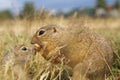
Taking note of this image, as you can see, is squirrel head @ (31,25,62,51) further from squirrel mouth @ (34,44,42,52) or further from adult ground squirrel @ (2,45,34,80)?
adult ground squirrel @ (2,45,34,80)

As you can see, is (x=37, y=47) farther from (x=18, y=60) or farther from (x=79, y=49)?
(x=79, y=49)

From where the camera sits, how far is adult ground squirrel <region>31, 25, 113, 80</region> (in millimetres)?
3602

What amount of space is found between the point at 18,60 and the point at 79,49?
0.64 metres

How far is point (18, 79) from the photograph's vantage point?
11.9 feet

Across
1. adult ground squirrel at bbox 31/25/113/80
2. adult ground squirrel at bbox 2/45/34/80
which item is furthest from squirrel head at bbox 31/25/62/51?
adult ground squirrel at bbox 2/45/34/80

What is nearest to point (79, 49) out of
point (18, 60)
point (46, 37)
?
point (46, 37)

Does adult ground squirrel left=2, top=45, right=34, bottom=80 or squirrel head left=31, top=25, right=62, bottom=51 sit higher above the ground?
squirrel head left=31, top=25, right=62, bottom=51

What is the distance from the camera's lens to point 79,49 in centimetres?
370

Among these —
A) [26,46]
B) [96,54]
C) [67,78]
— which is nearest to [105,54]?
[96,54]

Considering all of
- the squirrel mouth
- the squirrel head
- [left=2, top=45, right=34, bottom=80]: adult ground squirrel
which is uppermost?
the squirrel head

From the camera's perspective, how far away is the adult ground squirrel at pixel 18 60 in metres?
3.65

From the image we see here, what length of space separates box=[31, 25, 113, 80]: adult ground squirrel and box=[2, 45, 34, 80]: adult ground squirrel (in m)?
0.22

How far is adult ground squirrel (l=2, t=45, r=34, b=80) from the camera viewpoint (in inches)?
144

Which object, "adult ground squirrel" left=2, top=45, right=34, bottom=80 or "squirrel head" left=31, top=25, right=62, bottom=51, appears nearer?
"adult ground squirrel" left=2, top=45, right=34, bottom=80
